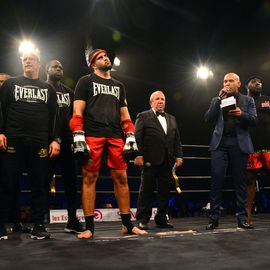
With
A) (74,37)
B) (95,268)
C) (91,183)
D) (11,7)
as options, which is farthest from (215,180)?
(74,37)

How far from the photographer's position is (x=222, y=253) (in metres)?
1.92

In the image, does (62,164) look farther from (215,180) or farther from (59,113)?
(215,180)

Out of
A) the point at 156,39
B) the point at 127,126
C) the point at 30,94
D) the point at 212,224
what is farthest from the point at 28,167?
the point at 156,39

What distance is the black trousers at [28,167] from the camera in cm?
256

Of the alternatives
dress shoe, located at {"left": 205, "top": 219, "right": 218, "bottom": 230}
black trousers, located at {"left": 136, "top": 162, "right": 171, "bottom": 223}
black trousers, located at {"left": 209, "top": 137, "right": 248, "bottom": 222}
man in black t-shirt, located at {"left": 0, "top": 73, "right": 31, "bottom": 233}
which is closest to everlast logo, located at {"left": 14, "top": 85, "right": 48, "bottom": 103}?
man in black t-shirt, located at {"left": 0, "top": 73, "right": 31, "bottom": 233}

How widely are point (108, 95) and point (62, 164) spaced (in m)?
0.70

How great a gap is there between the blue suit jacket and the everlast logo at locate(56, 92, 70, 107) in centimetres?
124

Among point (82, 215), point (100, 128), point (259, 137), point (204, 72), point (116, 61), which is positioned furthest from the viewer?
point (204, 72)

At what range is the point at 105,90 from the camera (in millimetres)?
2744

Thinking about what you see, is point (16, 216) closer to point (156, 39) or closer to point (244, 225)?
point (244, 225)

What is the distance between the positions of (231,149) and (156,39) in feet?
17.5

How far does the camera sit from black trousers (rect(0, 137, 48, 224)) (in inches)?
101

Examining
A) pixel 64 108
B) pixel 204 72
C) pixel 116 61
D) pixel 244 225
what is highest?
pixel 116 61

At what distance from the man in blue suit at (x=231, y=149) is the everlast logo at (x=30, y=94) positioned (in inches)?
57.4
